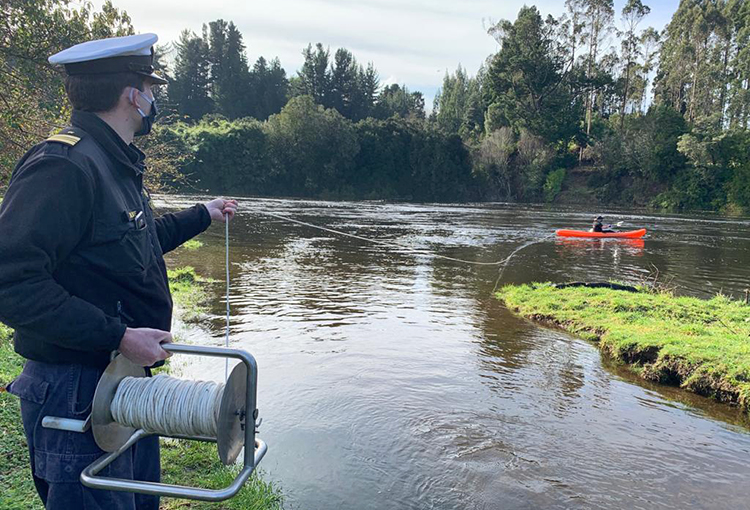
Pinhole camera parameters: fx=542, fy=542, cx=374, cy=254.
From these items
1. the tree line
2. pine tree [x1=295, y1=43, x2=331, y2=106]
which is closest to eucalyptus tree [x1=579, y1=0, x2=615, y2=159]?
the tree line

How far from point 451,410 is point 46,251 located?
229 inches

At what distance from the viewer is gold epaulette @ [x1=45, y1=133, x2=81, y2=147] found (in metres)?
2.12

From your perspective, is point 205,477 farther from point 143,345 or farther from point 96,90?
point 96,90

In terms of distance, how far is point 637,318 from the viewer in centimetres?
1055

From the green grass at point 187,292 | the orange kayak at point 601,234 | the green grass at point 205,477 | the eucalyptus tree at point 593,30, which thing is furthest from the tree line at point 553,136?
the green grass at point 205,477

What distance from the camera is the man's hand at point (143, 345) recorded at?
7.09ft

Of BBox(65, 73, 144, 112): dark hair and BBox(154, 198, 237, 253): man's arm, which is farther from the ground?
BBox(65, 73, 144, 112): dark hair

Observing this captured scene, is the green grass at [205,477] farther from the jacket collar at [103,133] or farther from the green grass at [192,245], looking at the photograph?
the green grass at [192,245]

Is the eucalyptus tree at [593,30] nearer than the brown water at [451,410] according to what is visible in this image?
No

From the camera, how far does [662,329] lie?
9633 mm

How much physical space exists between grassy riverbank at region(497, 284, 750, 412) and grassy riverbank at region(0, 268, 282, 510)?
643 cm

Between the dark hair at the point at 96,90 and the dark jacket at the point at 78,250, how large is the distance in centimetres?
7

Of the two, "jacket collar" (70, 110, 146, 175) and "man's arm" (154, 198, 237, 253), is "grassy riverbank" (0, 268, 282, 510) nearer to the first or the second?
"man's arm" (154, 198, 237, 253)

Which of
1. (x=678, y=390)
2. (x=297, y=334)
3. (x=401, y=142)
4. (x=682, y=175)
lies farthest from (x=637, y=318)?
(x=401, y=142)
